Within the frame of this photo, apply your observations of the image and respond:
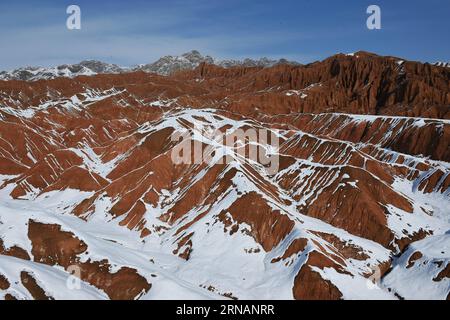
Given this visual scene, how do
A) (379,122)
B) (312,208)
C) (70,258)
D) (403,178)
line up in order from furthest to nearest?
(379,122) < (403,178) < (312,208) < (70,258)

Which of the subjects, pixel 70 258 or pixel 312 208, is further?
pixel 312 208

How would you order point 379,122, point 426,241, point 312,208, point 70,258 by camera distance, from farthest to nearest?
point 379,122
point 312,208
point 426,241
point 70,258

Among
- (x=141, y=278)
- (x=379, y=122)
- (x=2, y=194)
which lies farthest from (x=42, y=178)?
(x=379, y=122)

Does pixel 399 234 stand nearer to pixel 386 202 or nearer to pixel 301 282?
pixel 386 202

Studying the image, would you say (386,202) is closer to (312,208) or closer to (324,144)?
(312,208)
